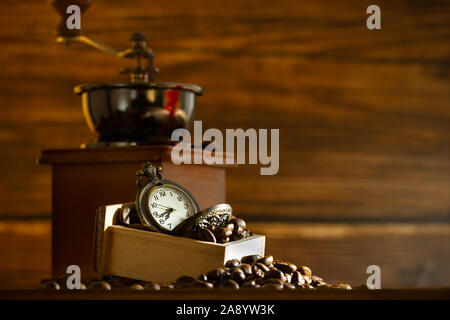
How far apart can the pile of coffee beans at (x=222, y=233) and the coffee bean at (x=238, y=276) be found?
0.14 m

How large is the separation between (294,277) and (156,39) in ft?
4.93

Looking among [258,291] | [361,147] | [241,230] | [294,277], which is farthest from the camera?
[361,147]

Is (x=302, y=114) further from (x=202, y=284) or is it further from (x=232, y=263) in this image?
(x=202, y=284)

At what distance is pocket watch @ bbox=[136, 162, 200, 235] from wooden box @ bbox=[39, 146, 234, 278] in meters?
0.25

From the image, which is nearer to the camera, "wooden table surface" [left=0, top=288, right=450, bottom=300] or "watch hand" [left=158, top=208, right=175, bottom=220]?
"wooden table surface" [left=0, top=288, right=450, bottom=300]

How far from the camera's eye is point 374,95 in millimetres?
2299

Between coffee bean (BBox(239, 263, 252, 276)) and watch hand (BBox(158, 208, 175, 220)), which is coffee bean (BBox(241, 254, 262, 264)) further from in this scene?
watch hand (BBox(158, 208, 175, 220))

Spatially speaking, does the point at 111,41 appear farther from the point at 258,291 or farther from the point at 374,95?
the point at 258,291

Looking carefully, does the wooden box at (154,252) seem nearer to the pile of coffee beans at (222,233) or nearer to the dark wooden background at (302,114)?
the pile of coffee beans at (222,233)

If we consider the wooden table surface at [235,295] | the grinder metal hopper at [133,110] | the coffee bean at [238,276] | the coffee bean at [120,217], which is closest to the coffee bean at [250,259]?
the coffee bean at [238,276]

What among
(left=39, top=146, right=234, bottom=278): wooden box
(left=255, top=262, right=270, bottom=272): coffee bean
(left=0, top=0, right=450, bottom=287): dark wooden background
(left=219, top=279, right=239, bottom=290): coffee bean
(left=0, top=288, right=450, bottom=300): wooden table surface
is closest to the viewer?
(left=0, top=288, right=450, bottom=300): wooden table surface

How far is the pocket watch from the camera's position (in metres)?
1.13

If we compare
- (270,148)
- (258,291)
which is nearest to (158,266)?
(258,291)

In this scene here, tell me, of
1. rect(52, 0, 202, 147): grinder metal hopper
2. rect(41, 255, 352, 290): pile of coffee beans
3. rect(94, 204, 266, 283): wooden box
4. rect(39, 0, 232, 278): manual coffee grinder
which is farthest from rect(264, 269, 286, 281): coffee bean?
rect(52, 0, 202, 147): grinder metal hopper
